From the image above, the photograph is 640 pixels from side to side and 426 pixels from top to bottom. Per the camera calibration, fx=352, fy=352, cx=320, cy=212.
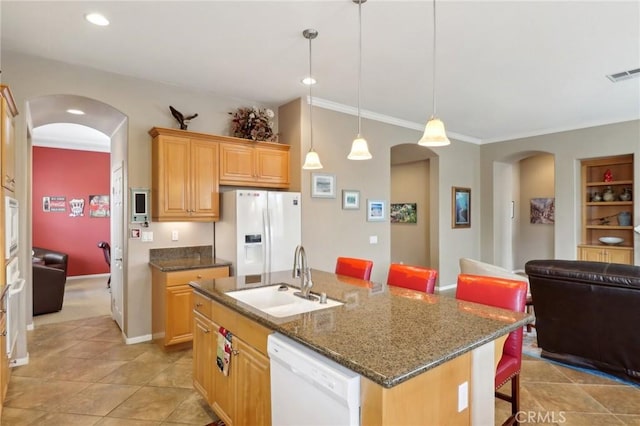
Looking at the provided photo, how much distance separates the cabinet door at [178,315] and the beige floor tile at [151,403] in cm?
65

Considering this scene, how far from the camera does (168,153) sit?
3.75m

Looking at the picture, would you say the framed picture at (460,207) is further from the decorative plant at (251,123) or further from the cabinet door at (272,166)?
the decorative plant at (251,123)

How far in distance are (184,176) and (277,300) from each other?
2098 mm

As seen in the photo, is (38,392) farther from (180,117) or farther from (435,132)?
(435,132)

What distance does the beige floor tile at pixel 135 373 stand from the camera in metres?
2.99

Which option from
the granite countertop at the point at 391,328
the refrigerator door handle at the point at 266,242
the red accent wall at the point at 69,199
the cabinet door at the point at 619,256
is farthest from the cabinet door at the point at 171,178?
the cabinet door at the point at 619,256

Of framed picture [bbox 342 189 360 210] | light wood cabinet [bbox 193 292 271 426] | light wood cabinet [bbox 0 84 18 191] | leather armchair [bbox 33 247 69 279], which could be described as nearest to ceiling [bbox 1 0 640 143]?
light wood cabinet [bbox 0 84 18 191]

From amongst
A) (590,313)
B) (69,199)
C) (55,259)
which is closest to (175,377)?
(590,313)

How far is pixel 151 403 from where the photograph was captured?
2.66m

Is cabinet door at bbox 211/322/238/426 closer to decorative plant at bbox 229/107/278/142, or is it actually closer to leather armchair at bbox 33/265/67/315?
decorative plant at bbox 229/107/278/142

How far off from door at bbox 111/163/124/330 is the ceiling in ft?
4.45

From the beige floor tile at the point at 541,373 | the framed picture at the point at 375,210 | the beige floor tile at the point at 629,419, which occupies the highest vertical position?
the framed picture at the point at 375,210

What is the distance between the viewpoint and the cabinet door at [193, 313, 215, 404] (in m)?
2.33

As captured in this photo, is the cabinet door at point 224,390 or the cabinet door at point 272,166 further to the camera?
the cabinet door at point 272,166
